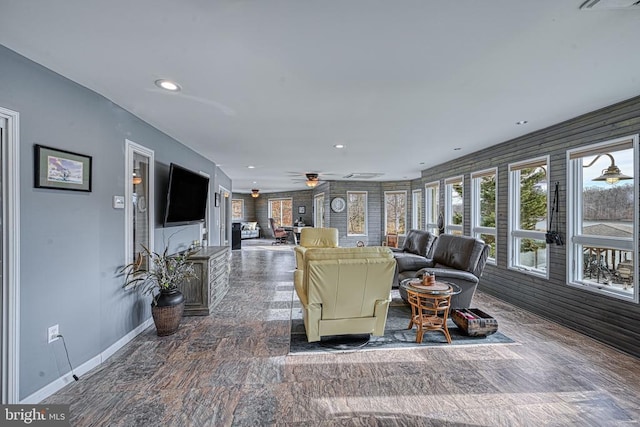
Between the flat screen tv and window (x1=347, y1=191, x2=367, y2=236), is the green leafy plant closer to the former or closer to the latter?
the flat screen tv

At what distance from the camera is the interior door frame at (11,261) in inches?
77.0

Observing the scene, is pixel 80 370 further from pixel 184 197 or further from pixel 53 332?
pixel 184 197

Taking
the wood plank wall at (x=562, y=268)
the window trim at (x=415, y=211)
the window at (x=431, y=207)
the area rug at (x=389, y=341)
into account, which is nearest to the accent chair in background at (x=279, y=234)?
the window trim at (x=415, y=211)

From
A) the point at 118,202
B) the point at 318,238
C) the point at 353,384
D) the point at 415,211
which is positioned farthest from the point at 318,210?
the point at 353,384

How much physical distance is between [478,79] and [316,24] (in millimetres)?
1528

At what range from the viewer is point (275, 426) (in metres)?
1.92

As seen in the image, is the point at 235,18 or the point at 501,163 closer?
the point at 235,18

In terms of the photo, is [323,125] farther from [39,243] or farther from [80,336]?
[80,336]

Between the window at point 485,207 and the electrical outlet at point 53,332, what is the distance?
231 inches

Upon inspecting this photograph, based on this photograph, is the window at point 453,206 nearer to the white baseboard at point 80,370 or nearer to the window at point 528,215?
the window at point 528,215

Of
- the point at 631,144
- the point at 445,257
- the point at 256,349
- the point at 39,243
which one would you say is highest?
the point at 631,144

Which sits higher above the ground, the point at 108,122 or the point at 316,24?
the point at 316,24

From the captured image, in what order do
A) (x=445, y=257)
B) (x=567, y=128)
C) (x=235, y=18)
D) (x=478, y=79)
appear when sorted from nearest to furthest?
(x=235, y=18), (x=478, y=79), (x=567, y=128), (x=445, y=257)

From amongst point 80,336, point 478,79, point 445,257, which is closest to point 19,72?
point 80,336
